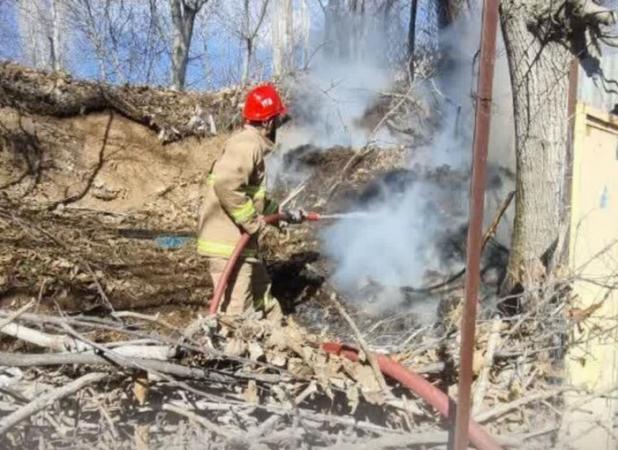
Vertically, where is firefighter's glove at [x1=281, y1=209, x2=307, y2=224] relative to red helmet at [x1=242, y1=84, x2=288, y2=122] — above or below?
below

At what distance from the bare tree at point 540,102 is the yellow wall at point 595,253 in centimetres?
21

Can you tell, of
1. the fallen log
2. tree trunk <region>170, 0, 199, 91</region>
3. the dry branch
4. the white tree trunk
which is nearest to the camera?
the fallen log

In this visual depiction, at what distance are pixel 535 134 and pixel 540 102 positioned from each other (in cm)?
20

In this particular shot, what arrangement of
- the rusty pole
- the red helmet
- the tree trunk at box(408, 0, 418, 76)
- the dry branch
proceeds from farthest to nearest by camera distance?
the tree trunk at box(408, 0, 418, 76) → the red helmet → the dry branch → the rusty pole

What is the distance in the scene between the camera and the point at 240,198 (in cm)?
455

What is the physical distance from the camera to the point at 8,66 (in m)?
12.8

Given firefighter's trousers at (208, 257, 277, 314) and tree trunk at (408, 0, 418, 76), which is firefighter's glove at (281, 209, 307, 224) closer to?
firefighter's trousers at (208, 257, 277, 314)

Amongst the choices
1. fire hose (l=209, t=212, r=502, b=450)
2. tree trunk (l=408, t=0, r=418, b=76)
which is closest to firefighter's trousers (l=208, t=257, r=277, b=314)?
fire hose (l=209, t=212, r=502, b=450)

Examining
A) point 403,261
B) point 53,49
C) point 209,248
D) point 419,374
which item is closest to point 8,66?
point 403,261

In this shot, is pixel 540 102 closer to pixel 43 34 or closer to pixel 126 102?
pixel 126 102

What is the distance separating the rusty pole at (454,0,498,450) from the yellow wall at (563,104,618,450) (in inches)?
56.1

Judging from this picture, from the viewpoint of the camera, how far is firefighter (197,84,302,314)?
4559 mm

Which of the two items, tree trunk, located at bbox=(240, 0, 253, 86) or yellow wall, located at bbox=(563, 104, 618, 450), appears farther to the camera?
tree trunk, located at bbox=(240, 0, 253, 86)

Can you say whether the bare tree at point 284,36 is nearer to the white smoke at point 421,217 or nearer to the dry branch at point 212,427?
the white smoke at point 421,217
